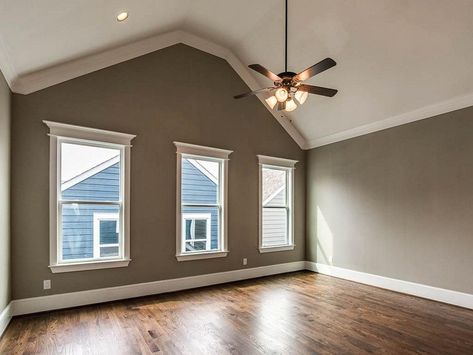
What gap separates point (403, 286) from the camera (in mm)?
4762

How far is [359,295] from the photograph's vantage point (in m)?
4.63

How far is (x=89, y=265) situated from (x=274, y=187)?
12.4 ft

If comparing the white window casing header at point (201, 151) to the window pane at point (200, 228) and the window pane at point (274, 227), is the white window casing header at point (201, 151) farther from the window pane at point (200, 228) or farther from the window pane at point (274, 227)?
the window pane at point (274, 227)

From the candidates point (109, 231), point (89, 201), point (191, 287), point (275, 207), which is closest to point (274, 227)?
point (275, 207)

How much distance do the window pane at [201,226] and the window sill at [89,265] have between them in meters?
1.08

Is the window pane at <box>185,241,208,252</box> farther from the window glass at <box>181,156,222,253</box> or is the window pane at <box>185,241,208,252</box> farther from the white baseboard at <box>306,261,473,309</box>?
the white baseboard at <box>306,261,473,309</box>

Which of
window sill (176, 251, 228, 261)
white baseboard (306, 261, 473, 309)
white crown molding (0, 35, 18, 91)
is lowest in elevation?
white baseboard (306, 261, 473, 309)

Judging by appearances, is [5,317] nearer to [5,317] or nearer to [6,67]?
[5,317]

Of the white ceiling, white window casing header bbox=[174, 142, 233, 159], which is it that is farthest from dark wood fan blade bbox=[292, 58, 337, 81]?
white window casing header bbox=[174, 142, 233, 159]

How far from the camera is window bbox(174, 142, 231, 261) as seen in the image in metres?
4.93

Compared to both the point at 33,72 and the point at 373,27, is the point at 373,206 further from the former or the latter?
the point at 33,72

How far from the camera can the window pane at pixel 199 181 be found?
16.5 ft

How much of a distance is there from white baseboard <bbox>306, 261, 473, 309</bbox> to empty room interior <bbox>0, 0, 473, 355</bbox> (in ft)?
0.10

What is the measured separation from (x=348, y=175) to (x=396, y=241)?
150 centimetres
